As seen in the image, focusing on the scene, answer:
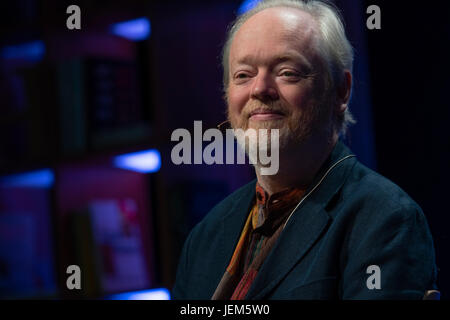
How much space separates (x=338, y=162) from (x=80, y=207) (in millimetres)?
1215

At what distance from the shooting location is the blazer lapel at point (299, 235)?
1.23 m

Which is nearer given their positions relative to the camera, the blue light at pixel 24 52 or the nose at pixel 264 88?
the nose at pixel 264 88

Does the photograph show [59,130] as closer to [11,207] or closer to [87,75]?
[87,75]

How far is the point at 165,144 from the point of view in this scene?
199cm

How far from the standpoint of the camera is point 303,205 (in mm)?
1315

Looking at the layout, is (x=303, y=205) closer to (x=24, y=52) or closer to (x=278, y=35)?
(x=278, y=35)

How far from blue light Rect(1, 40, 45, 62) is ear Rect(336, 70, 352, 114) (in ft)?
5.14

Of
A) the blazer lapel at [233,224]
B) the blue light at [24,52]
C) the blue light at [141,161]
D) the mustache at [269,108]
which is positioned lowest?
the blazer lapel at [233,224]

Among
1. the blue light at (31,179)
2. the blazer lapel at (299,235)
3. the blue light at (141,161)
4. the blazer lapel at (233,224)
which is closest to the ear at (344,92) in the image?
the blazer lapel at (299,235)

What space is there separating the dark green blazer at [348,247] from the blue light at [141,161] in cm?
70

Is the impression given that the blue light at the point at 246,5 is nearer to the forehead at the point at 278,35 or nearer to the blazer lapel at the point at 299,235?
the forehead at the point at 278,35

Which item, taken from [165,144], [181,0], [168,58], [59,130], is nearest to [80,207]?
[59,130]

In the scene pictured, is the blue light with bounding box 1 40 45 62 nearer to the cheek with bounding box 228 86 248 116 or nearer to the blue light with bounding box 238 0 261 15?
the blue light with bounding box 238 0 261 15

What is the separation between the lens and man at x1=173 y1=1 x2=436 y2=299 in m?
1.13
